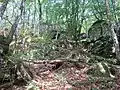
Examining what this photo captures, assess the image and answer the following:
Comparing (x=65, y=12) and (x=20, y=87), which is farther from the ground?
(x=65, y=12)

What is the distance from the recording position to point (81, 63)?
8.87 meters

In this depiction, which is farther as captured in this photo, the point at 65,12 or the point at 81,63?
the point at 65,12

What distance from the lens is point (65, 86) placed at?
22.8 ft

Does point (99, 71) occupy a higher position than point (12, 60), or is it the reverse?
point (12, 60)

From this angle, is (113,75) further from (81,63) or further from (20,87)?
(20,87)

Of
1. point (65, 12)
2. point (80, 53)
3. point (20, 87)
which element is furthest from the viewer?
point (65, 12)

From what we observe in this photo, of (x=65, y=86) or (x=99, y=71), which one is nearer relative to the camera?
(x=65, y=86)

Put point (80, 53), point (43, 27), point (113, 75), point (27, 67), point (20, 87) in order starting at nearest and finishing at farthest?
1. point (20, 87)
2. point (27, 67)
3. point (113, 75)
4. point (80, 53)
5. point (43, 27)

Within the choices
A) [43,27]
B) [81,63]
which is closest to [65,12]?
[43,27]

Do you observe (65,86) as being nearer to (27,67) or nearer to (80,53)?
(27,67)

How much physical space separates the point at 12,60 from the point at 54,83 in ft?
5.27

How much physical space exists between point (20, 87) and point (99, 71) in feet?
9.70

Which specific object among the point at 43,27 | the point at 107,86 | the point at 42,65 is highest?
the point at 43,27

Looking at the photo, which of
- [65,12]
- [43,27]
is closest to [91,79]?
[65,12]
